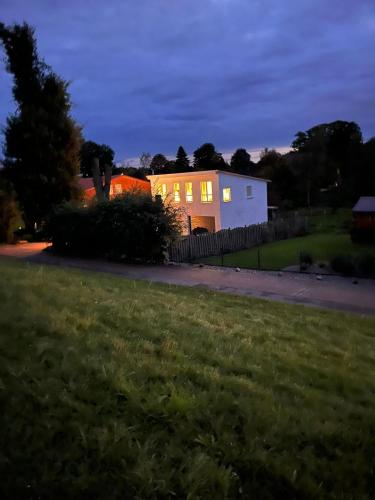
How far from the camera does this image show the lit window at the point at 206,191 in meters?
32.1

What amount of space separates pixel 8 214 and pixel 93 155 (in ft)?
145

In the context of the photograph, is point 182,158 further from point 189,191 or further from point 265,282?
point 265,282

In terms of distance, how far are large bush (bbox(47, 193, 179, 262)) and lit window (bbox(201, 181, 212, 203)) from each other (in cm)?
1383

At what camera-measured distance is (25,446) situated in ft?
9.91

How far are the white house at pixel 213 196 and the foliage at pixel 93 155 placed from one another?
33.5m

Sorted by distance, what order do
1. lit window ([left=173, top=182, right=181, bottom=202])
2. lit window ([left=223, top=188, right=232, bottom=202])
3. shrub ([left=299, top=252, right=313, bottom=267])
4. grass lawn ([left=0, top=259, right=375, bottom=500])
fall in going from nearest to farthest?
grass lawn ([left=0, top=259, right=375, bottom=500]) → shrub ([left=299, top=252, right=313, bottom=267]) → lit window ([left=223, top=188, right=232, bottom=202]) → lit window ([left=173, top=182, right=181, bottom=202])

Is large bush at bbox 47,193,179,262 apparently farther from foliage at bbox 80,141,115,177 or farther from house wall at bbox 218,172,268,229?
foliage at bbox 80,141,115,177

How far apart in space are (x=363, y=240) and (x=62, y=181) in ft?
59.2

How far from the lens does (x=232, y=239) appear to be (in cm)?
2455

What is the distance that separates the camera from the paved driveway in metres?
11.9

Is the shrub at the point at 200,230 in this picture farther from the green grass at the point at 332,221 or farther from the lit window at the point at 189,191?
the green grass at the point at 332,221

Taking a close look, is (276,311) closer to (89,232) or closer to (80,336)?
(80,336)

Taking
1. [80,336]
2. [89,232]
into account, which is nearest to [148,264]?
[89,232]

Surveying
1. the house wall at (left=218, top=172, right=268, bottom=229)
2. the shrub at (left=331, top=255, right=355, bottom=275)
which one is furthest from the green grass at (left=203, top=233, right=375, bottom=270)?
the house wall at (left=218, top=172, right=268, bottom=229)
